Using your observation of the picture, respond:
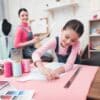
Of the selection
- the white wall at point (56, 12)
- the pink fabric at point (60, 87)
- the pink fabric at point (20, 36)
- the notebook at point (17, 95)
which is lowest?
the pink fabric at point (60, 87)

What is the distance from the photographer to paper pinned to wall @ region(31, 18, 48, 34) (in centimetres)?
369

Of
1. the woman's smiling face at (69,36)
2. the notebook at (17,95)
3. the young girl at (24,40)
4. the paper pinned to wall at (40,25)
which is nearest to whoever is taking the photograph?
the notebook at (17,95)

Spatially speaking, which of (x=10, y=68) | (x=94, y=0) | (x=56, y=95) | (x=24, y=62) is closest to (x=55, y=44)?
(x=24, y=62)

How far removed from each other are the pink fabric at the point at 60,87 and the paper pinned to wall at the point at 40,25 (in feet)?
8.14

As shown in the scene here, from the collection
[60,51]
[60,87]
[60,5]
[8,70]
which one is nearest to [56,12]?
[60,5]

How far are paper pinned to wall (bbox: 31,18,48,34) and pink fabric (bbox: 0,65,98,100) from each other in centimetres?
248

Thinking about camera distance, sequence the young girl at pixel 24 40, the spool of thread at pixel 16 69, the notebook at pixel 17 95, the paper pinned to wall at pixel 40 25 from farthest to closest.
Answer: the paper pinned to wall at pixel 40 25 < the young girl at pixel 24 40 < the spool of thread at pixel 16 69 < the notebook at pixel 17 95

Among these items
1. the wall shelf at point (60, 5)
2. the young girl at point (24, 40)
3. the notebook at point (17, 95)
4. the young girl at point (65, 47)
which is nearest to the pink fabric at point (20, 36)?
the young girl at point (24, 40)

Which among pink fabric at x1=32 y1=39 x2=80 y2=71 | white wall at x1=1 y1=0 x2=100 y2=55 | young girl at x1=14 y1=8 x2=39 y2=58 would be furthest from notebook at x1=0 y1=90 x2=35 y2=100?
white wall at x1=1 y1=0 x2=100 y2=55

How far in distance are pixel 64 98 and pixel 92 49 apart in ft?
7.98

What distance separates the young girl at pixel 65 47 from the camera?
1350mm

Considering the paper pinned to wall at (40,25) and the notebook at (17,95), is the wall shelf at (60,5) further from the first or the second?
the notebook at (17,95)

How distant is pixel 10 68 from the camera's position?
4.43 ft

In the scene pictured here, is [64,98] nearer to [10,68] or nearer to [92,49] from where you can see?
[10,68]
